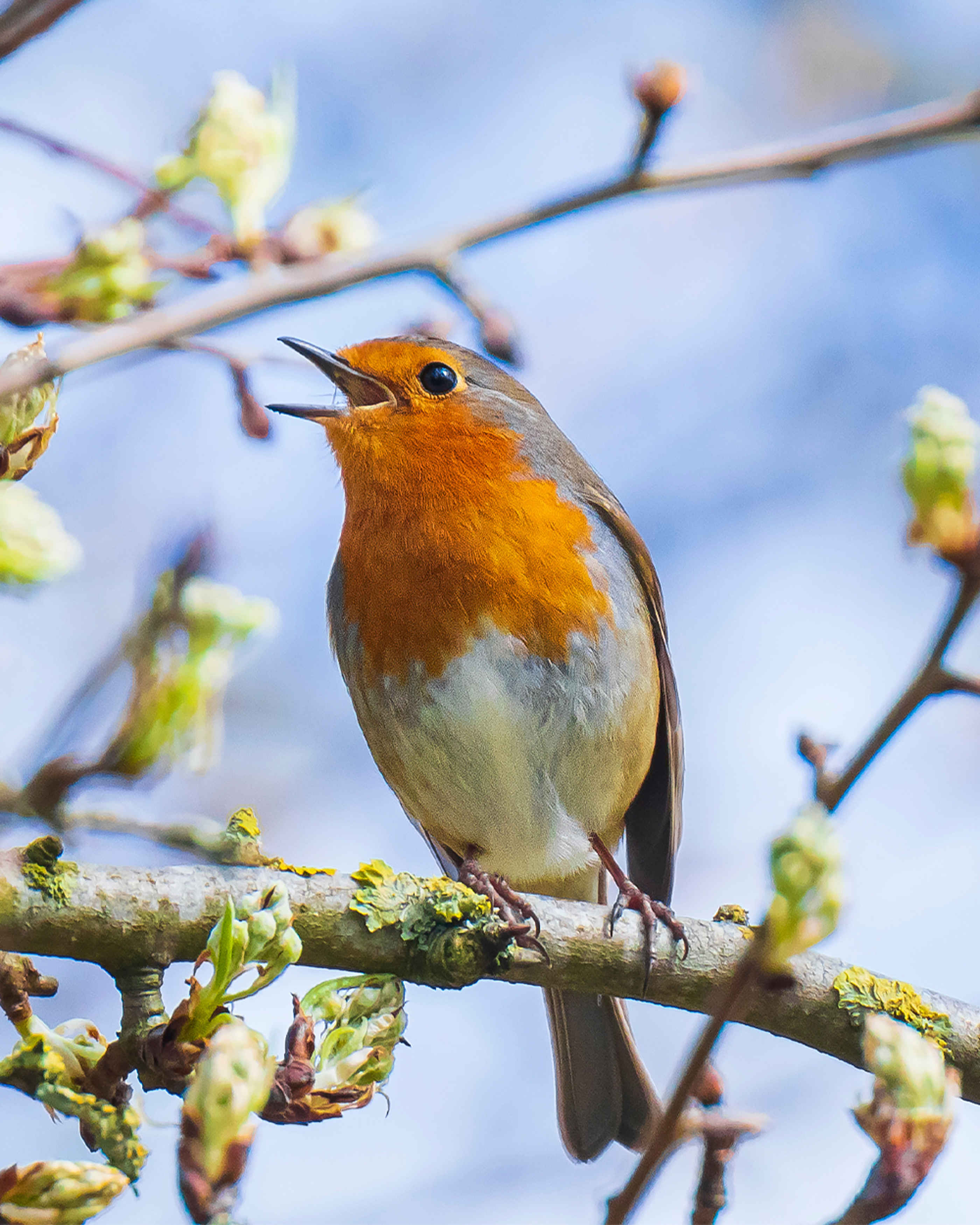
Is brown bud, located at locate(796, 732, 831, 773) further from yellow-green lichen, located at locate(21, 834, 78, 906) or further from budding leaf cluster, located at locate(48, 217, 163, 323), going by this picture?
yellow-green lichen, located at locate(21, 834, 78, 906)

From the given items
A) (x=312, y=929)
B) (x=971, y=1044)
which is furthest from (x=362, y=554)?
(x=971, y=1044)

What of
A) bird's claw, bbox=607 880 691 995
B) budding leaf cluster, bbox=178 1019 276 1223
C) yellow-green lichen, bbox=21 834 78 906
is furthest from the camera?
bird's claw, bbox=607 880 691 995

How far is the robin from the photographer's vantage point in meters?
3.86

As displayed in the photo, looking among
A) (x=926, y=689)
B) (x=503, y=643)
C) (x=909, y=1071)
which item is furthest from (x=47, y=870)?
(x=503, y=643)

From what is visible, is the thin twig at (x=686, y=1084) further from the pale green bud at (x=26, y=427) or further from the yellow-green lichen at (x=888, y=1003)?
the yellow-green lichen at (x=888, y=1003)

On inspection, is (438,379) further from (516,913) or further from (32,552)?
(32,552)

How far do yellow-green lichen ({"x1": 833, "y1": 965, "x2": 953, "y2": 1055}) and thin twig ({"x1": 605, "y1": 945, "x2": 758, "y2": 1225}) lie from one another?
189cm

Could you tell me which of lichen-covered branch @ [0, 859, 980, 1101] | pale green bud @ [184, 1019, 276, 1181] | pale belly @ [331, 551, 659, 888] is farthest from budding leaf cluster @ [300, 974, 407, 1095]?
pale belly @ [331, 551, 659, 888]

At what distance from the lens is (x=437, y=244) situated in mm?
1116

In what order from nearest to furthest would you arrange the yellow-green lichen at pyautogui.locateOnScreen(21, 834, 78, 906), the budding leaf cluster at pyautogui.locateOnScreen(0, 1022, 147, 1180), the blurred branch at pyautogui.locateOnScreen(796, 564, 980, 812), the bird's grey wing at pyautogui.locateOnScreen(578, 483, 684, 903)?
the blurred branch at pyautogui.locateOnScreen(796, 564, 980, 812) → the budding leaf cluster at pyautogui.locateOnScreen(0, 1022, 147, 1180) → the yellow-green lichen at pyautogui.locateOnScreen(21, 834, 78, 906) → the bird's grey wing at pyautogui.locateOnScreen(578, 483, 684, 903)

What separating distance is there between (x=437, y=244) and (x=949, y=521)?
48cm

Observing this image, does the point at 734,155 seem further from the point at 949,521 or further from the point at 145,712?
the point at 145,712

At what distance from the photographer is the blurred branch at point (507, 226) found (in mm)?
997

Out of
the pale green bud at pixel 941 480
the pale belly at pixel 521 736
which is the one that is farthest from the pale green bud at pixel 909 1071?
the pale belly at pixel 521 736
